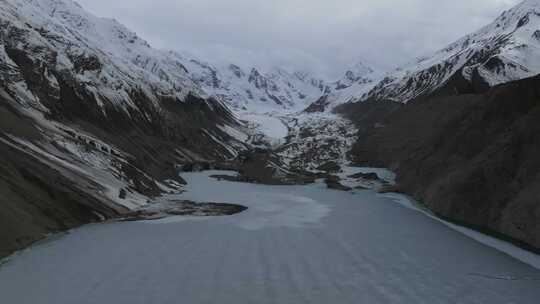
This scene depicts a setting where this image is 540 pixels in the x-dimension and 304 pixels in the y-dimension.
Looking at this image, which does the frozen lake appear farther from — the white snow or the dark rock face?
the dark rock face

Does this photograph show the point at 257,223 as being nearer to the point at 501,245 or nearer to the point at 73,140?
the point at 501,245

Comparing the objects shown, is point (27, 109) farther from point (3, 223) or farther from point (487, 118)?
point (487, 118)

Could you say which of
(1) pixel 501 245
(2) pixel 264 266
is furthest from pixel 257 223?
(1) pixel 501 245

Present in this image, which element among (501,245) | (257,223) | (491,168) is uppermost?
(491,168)

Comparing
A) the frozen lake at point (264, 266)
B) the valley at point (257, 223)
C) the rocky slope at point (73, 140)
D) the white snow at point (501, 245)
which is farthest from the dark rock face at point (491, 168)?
the rocky slope at point (73, 140)

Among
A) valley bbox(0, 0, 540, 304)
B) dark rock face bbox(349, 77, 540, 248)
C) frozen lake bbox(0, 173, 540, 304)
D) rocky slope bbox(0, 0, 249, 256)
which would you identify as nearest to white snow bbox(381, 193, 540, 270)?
valley bbox(0, 0, 540, 304)

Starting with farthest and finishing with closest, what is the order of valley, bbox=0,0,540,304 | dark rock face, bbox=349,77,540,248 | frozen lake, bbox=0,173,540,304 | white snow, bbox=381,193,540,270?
dark rock face, bbox=349,77,540,248, white snow, bbox=381,193,540,270, valley, bbox=0,0,540,304, frozen lake, bbox=0,173,540,304
